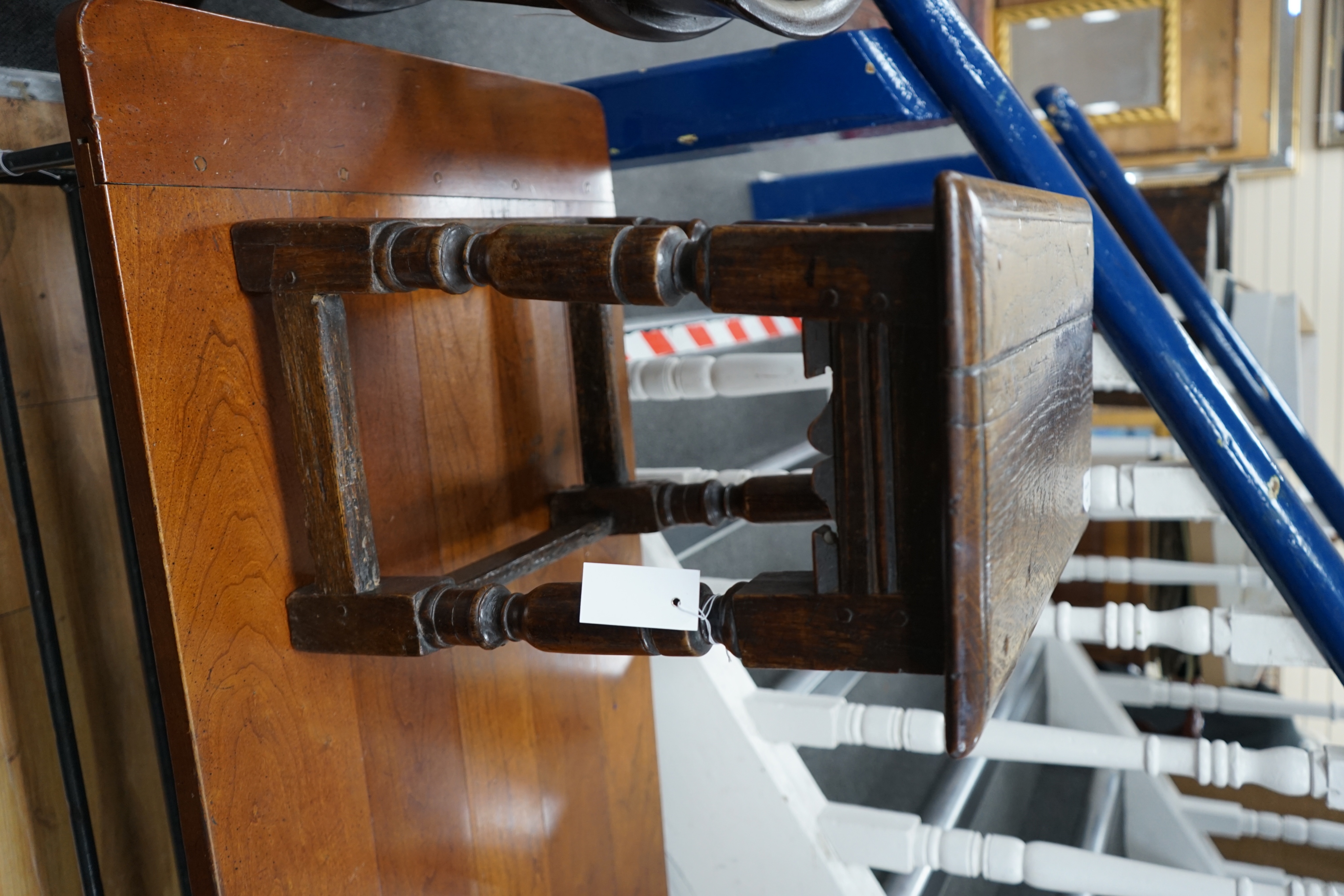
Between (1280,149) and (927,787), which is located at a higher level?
(1280,149)

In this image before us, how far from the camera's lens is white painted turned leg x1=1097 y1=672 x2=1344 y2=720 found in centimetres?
207

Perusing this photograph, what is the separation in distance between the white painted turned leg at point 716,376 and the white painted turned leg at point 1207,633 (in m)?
0.53

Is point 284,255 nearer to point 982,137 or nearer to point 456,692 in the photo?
point 456,692

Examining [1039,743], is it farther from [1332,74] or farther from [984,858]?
[1332,74]

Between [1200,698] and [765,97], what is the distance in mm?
1595

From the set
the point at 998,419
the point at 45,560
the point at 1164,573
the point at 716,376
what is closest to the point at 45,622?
the point at 45,560

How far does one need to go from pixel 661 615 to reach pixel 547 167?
57 centimetres

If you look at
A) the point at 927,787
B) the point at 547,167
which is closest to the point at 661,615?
the point at 547,167

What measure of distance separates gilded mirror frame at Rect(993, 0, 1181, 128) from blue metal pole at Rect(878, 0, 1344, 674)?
343 cm

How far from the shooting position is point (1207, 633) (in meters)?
1.12

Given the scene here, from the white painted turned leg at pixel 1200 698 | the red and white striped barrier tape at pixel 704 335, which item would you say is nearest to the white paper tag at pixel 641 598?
the red and white striped barrier tape at pixel 704 335

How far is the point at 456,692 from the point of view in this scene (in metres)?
0.96

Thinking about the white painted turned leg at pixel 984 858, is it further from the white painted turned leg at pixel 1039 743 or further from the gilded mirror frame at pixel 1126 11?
the gilded mirror frame at pixel 1126 11

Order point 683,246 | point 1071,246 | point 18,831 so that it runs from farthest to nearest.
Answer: point 18,831
point 1071,246
point 683,246
